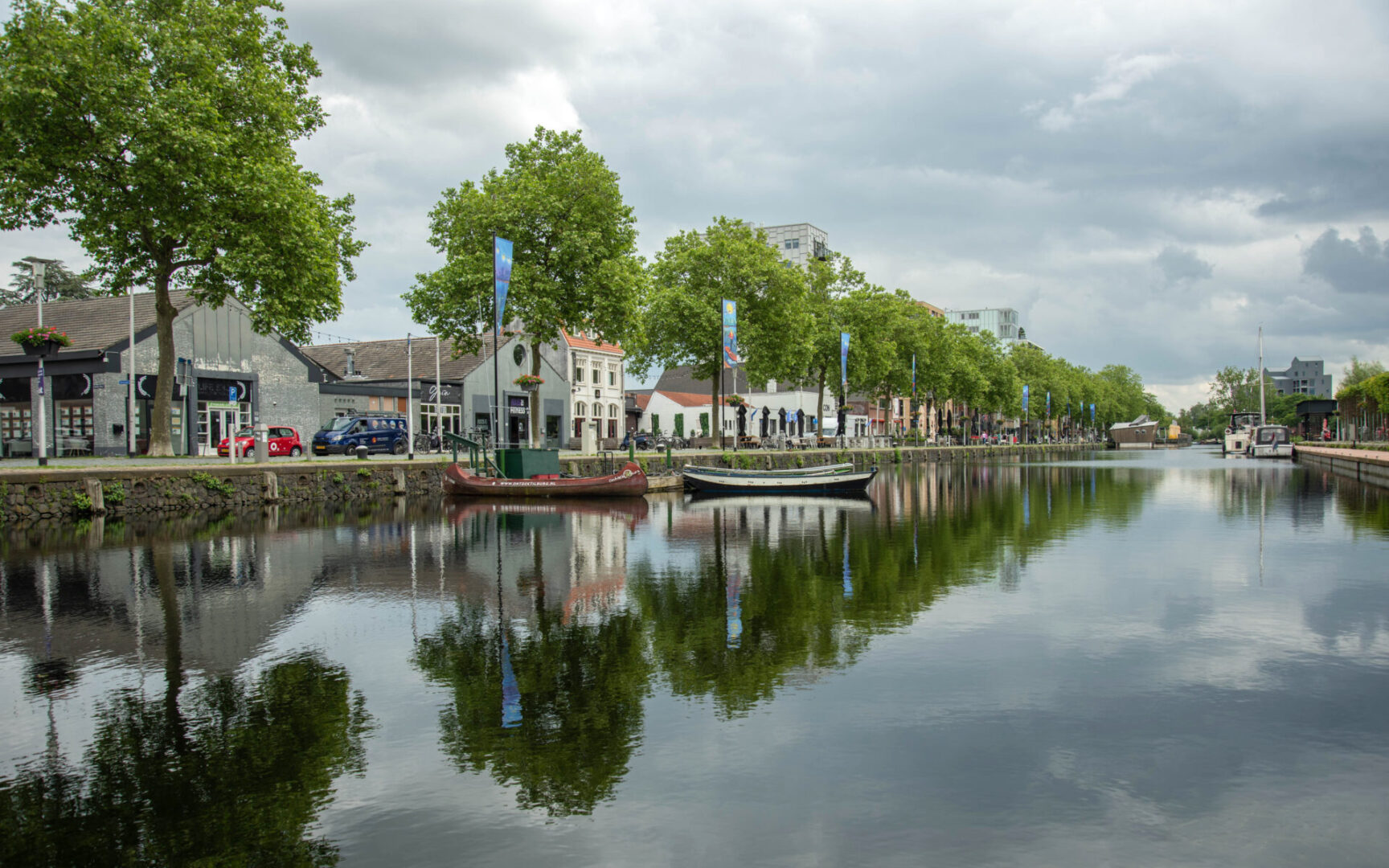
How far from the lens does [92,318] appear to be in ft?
136

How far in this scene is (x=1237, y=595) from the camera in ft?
40.9

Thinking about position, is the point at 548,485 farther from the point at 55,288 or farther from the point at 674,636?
the point at 55,288

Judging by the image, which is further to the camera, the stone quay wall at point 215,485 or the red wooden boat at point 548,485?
the red wooden boat at point 548,485

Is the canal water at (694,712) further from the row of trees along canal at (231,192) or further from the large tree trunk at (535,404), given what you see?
the large tree trunk at (535,404)

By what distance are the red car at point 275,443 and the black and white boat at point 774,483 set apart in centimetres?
1998

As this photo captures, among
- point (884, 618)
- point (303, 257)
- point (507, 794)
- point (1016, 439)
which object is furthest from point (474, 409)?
point (1016, 439)

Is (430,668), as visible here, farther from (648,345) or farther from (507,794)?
(648,345)

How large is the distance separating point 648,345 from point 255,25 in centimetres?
2505

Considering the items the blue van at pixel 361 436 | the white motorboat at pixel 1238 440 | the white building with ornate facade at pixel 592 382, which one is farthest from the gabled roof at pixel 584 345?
the white motorboat at pixel 1238 440

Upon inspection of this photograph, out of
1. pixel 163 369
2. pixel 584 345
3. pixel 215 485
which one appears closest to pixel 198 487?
pixel 215 485

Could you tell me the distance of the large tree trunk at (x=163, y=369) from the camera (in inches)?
1179

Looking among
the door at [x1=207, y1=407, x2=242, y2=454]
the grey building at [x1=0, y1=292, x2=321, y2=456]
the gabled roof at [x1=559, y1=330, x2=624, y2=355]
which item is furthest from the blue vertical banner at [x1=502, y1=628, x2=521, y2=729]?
the gabled roof at [x1=559, y1=330, x2=624, y2=355]

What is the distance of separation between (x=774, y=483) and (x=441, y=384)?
3041 cm

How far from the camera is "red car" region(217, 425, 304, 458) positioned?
40.5m
